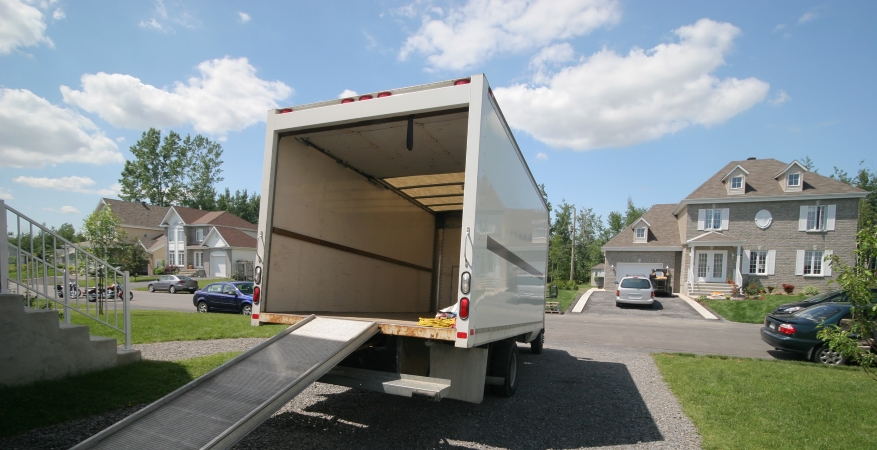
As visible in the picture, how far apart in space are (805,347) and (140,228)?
58711 millimetres

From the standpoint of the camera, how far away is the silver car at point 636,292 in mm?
21562

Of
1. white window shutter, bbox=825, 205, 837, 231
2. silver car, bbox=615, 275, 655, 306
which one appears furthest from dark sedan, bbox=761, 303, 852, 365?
white window shutter, bbox=825, 205, 837, 231

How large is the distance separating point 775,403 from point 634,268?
86.2 feet

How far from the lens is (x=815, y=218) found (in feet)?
86.3

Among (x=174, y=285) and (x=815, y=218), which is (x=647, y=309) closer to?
(x=815, y=218)

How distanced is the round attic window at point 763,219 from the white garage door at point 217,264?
41.8 meters

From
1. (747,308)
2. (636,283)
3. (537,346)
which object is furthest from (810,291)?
(537,346)

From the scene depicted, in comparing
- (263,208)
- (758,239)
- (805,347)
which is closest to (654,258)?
(758,239)

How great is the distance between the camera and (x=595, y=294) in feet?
90.2

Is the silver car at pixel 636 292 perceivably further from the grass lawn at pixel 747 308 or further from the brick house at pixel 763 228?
the brick house at pixel 763 228

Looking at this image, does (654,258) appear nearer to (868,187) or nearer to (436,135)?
(436,135)

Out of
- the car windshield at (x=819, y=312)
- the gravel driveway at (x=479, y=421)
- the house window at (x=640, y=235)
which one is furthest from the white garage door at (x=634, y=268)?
the gravel driveway at (x=479, y=421)

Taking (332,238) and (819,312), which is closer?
(332,238)

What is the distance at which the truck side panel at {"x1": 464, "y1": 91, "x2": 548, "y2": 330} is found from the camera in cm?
406
